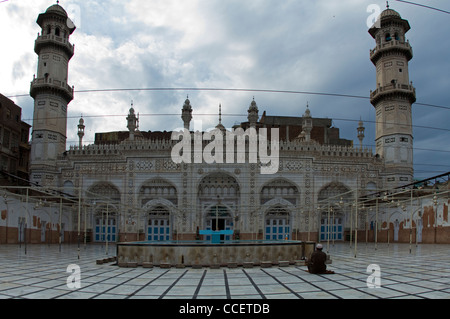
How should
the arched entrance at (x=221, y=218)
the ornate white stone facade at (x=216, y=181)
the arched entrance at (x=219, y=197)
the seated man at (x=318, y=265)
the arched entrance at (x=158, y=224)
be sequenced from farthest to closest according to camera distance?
the arched entrance at (x=221, y=218) → the arched entrance at (x=219, y=197) → the arched entrance at (x=158, y=224) → the ornate white stone facade at (x=216, y=181) → the seated man at (x=318, y=265)

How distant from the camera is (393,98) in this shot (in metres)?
33.9

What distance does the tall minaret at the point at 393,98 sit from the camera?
3325cm

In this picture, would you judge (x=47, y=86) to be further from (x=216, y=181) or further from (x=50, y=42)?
(x=216, y=181)

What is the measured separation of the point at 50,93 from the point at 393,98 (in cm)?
2813

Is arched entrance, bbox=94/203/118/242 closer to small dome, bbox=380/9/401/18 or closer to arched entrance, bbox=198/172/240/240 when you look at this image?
arched entrance, bbox=198/172/240/240

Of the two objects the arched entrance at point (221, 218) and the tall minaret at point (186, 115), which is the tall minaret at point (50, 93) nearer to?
the tall minaret at point (186, 115)

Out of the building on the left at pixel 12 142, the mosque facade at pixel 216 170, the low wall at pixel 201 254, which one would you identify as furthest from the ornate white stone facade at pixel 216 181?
the low wall at pixel 201 254

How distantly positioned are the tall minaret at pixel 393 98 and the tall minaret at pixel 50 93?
26144mm

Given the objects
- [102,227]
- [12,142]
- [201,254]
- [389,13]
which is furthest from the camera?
[12,142]

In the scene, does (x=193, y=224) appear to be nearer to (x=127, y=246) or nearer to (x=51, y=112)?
(x=51, y=112)

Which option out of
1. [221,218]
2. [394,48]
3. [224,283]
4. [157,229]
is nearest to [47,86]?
[157,229]

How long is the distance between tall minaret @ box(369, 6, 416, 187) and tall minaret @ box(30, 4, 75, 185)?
2614cm

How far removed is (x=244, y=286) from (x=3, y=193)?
18.7m

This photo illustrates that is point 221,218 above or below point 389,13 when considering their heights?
below
